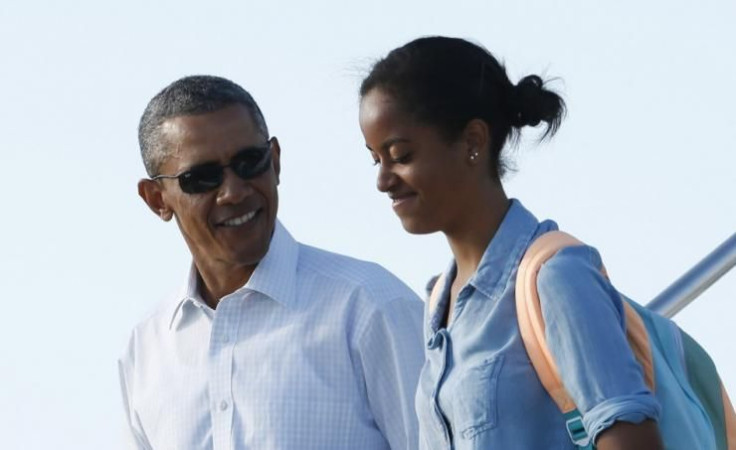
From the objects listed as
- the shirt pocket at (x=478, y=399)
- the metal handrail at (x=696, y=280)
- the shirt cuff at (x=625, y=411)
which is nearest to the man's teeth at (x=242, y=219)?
the metal handrail at (x=696, y=280)

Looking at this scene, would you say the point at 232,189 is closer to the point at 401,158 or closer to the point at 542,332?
the point at 401,158

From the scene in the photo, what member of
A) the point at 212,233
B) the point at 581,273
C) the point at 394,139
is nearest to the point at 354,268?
the point at 212,233

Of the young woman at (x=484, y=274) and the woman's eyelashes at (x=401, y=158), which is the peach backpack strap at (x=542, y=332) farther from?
the woman's eyelashes at (x=401, y=158)

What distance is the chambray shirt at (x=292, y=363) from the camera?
5410 millimetres

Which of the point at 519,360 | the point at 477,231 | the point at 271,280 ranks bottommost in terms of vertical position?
the point at 519,360

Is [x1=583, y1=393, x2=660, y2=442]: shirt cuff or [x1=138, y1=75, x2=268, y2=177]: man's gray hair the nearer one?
[x1=583, y1=393, x2=660, y2=442]: shirt cuff

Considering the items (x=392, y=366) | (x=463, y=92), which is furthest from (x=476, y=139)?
(x=392, y=366)

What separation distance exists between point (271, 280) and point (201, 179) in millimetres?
340

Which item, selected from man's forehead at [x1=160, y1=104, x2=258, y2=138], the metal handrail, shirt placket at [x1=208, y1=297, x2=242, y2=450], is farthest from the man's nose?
the metal handrail

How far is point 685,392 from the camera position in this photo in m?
3.98

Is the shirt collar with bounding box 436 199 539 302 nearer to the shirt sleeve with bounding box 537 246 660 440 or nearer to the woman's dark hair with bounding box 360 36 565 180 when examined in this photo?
the woman's dark hair with bounding box 360 36 565 180

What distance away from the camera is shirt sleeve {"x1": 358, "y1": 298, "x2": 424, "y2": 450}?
17.6 ft

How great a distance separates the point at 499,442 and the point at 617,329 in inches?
13.3

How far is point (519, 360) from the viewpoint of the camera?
403 cm
